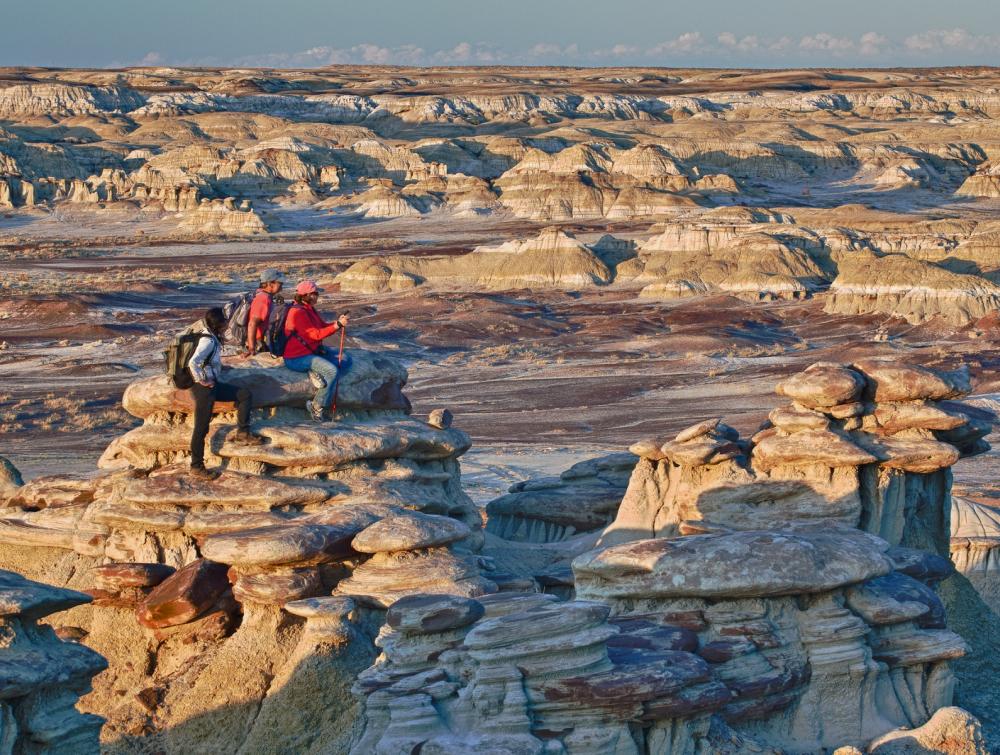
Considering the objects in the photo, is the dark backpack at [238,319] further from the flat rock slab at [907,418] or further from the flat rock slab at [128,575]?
the flat rock slab at [907,418]

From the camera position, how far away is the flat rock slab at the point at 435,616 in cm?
853

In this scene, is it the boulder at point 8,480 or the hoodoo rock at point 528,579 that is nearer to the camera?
the hoodoo rock at point 528,579

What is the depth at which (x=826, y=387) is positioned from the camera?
1224cm

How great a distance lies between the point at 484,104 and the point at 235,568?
14078 centimetres

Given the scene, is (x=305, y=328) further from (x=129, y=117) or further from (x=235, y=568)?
(x=129, y=117)

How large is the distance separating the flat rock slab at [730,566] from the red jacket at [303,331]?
3.39m

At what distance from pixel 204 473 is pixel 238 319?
1264 mm

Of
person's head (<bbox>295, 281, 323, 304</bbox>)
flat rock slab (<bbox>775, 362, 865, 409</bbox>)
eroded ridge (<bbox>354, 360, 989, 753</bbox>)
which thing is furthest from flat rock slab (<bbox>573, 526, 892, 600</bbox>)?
person's head (<bbox>295, 281, 323, 304</bbox>)

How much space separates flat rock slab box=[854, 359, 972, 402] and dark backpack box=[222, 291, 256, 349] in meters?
4.72

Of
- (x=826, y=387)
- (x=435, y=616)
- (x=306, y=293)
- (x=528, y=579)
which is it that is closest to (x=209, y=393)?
(x=306, y=293)

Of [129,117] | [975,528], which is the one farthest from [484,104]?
[975,528]

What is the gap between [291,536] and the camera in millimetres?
10461

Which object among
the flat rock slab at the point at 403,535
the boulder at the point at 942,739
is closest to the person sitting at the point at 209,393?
the flat rock slab at the point at 403,535

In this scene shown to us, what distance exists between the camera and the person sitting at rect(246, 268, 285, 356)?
11945mm
